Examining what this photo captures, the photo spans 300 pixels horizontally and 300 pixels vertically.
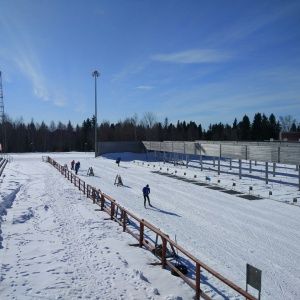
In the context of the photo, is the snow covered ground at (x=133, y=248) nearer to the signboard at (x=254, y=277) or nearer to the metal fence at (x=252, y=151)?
the signboard at (x=254, y=277)

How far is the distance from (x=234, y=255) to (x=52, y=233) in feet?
22.7

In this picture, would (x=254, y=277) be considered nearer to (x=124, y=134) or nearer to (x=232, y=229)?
(x=232, y=229)

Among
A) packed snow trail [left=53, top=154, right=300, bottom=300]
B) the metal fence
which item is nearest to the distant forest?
the metal fence

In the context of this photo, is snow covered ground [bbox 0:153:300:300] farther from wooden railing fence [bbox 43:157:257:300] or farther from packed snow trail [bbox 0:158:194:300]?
wooden railing fence [bbox 43:157:257:300]

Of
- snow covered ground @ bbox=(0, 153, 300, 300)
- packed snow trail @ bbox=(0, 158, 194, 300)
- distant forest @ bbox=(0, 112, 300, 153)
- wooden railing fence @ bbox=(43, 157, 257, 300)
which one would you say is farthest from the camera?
distant forest @ bbox=(0, 112, 300, 153)

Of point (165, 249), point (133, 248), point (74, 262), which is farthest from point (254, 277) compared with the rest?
point (133, 248)

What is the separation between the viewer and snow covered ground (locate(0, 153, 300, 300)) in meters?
7.63

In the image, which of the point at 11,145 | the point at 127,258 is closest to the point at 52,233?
the point at 127,258

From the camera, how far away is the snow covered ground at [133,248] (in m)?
7.63

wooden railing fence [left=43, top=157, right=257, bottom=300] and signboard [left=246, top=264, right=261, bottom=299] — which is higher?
signboard [left=246, top=264, right=261, bottom=299]

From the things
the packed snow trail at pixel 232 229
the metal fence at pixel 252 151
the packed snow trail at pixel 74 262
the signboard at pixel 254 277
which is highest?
the metal fence at pixel 252 151

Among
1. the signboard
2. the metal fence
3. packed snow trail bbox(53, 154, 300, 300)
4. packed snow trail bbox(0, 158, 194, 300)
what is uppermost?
the metal fence

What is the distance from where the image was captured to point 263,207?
20.0 metres

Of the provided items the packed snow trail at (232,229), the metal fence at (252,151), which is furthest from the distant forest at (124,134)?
the packed snow trail at (232,229)
